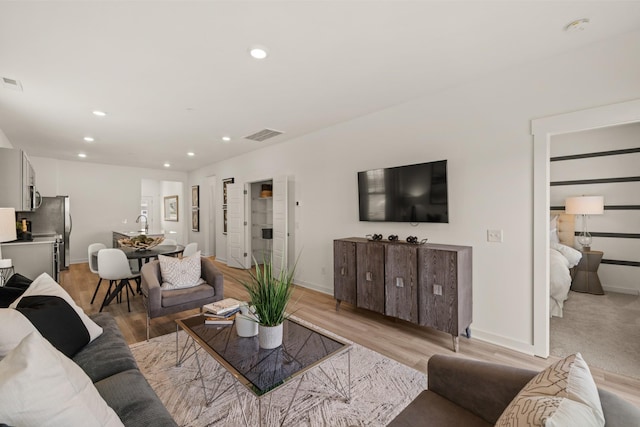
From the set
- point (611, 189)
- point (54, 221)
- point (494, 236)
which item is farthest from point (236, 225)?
point (611, 189)

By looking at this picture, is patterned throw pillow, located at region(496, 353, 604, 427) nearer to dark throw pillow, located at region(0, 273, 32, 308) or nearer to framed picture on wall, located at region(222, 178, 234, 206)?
dark throw pillow, located at region(0, 273, 32, 308)

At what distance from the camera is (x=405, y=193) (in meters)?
3.45

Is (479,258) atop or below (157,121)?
below

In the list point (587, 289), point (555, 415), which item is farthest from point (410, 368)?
point (587, 289)

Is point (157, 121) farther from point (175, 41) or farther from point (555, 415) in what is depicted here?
point (555, 415)

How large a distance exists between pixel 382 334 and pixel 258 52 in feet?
9.66

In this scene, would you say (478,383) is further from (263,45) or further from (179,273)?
(179,273)

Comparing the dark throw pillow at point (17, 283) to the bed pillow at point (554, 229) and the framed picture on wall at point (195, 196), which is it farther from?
the framed picture on wall at point (195, 196)

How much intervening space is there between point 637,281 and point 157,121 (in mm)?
7264

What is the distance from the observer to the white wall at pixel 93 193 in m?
6.99

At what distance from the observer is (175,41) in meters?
2.23

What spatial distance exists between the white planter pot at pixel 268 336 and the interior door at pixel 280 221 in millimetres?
3180

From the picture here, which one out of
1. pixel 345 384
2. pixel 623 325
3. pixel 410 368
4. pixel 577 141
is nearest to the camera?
pixel 345 384

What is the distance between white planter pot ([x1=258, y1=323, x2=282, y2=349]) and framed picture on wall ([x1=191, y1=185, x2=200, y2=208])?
7.43 m
